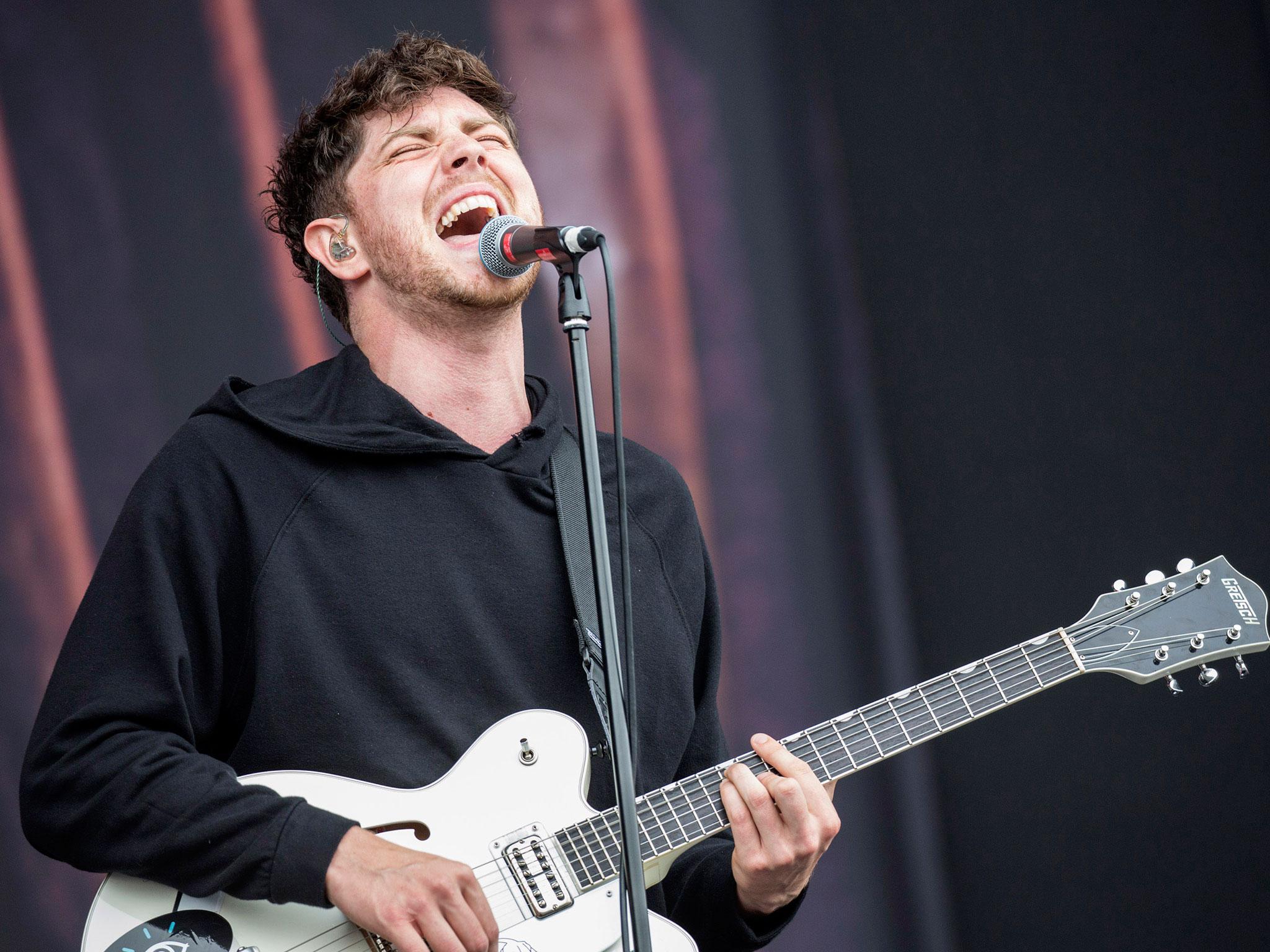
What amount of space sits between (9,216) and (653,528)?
1479 mm

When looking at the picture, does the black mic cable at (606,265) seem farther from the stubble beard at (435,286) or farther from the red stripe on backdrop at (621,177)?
the red stripe on backdrop at (621,177)

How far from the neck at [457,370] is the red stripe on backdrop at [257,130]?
1.83ft

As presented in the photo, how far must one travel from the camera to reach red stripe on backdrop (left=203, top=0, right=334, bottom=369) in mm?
2715

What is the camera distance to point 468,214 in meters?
2.21

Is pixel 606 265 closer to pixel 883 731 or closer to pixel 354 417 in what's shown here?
pixel 354 417

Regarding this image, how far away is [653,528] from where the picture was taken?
2.24m

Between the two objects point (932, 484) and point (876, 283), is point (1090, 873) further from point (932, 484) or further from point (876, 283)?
point (876, 283)

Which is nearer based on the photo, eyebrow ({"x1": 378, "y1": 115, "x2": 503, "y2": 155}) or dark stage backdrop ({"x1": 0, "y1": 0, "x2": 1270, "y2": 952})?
eyebrow ({"x1": 378, "y1": 115, "x2": 503, "y2": 155})

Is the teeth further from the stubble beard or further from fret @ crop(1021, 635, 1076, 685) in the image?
fret @ crop(1021, 635, 1076, 685)

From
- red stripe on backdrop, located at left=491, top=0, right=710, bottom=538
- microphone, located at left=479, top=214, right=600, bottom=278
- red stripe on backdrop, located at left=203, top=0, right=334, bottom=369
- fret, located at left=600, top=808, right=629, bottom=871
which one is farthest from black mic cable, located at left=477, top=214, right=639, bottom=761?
red stripe on backdrop, located at left=491, top=0, right=710, bottom=538

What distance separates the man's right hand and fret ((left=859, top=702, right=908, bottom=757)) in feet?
2.29

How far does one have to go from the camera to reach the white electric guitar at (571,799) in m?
1.55

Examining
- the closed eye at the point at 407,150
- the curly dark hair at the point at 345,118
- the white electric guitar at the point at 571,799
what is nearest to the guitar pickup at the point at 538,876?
the white electric guitar at the point at 571,799

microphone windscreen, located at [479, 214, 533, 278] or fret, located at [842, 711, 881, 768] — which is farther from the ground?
microphone windscreen, located at [479, 214, 533, 278]
